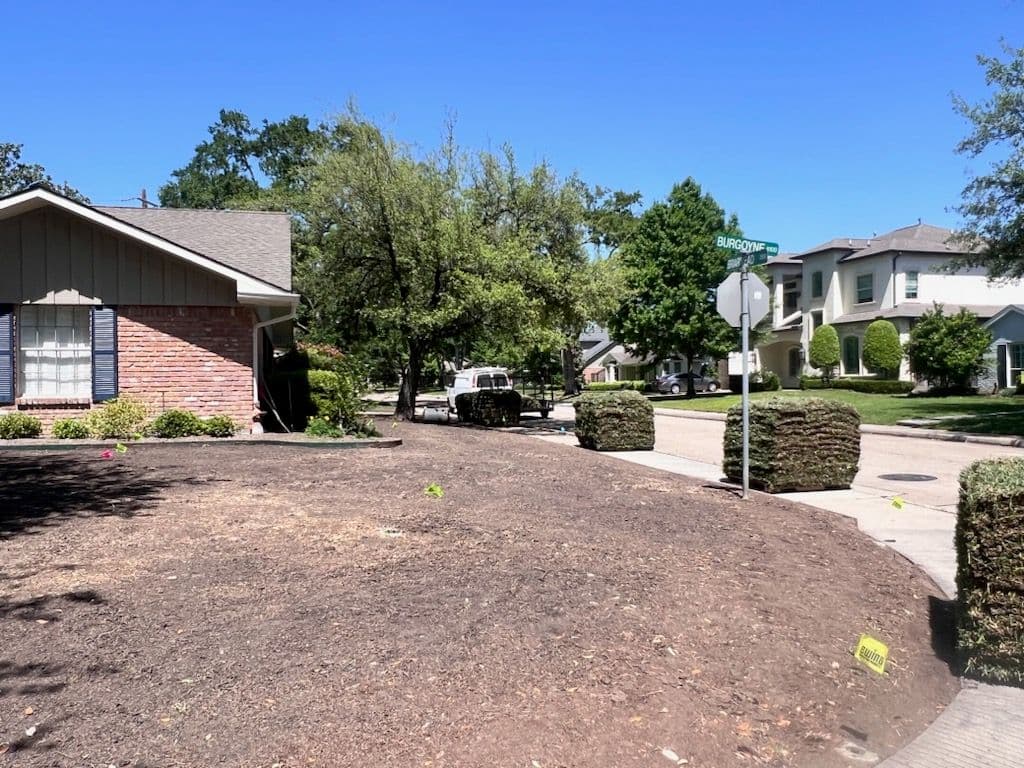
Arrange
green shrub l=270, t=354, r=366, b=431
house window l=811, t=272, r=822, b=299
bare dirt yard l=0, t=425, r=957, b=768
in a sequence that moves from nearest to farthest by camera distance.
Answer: bare dirt yard l=0, t=425, r=957, b=768 < green shrub l=270, t=354, r=366, b=431 < house window l=811, t=272, r=822, b=299

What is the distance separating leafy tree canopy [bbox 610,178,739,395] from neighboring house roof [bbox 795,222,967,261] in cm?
741

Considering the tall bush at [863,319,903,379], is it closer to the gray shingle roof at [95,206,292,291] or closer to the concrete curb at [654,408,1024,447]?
the concrete curb at [654,408,1024,447]

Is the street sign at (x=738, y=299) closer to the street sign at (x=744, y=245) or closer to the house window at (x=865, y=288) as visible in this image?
the street sign at (x=744, y=245)

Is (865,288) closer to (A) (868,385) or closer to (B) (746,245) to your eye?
(A) (868,385)

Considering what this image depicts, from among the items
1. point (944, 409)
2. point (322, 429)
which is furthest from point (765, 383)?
point (322, 429)

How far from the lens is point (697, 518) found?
7953 mm

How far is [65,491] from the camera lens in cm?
832

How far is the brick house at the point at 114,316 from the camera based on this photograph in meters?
13.7

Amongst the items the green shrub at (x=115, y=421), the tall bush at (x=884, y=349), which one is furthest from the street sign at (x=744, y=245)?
the tall bush at (x=884, y=349)

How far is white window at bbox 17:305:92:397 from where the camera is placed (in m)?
14.0

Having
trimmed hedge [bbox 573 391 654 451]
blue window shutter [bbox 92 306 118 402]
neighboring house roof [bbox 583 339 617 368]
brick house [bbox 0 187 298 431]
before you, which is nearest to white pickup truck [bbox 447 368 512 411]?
trimmed hedge [bbox 573 391 654 451]

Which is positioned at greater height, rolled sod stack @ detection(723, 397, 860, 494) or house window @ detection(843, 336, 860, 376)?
house window @ detection(843, 336, 860, 376)

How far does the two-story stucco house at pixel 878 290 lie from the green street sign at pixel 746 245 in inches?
1320

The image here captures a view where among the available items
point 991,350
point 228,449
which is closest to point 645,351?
point 991,350
